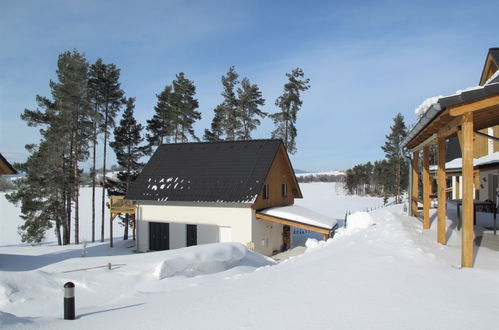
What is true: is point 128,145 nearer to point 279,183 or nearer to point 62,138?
point 62,138

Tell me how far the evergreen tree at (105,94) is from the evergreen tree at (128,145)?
679mm

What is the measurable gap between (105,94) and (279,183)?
1455 cm

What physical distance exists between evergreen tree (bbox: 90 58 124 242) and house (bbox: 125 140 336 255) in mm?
5987

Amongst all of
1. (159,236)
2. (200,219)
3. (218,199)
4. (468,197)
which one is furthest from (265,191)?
(468,197)

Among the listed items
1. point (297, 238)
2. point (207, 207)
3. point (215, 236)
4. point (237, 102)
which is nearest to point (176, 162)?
point (207, 207)

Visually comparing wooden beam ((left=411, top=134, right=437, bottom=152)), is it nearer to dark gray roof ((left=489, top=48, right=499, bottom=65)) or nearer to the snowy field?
the snowy field

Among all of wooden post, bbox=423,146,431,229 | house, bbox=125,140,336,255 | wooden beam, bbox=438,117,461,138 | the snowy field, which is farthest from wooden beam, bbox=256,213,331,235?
wooden beam, bbox=438,117,461,138

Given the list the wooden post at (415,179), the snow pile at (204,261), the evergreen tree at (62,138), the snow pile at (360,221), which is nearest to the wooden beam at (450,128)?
the snow pile at (360,221)

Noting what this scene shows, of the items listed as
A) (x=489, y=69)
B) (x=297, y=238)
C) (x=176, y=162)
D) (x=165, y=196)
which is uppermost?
(x=489, y=69)

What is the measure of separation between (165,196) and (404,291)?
1573 cm

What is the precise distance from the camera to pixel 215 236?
17422mm

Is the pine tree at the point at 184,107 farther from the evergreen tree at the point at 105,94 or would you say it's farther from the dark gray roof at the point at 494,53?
the dark gray roof at the point at 494,53

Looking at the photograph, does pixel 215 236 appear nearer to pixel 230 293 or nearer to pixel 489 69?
pixel 230 293

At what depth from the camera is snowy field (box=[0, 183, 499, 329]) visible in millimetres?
3775
